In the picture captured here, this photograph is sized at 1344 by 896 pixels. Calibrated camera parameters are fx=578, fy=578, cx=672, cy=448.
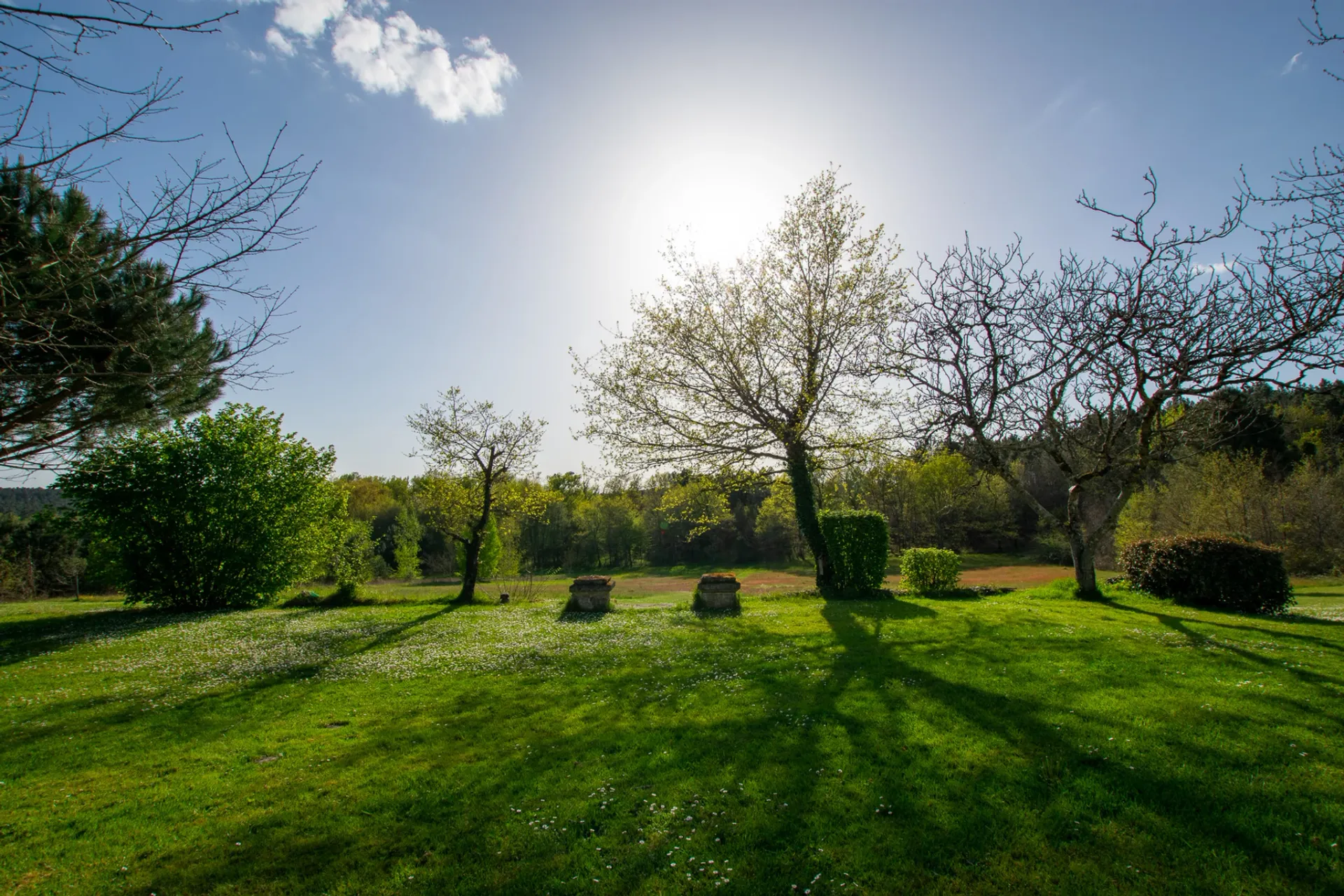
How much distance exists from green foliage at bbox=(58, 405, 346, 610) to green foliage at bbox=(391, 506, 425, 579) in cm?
2825

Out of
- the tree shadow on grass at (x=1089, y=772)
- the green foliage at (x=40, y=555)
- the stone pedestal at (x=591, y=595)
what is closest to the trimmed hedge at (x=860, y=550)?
the stone pedestal at (x=591, y=595)

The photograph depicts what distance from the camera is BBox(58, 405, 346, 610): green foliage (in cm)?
1830

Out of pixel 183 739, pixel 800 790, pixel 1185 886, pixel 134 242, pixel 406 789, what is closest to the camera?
pixel 1185 886

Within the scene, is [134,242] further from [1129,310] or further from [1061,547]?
[1061,547]

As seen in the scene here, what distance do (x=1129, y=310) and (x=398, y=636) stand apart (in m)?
18.6

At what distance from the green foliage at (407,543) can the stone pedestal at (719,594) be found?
38.6 m

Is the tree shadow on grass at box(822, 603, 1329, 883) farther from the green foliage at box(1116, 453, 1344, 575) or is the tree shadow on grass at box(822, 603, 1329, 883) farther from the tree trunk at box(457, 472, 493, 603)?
the green foliage at box(1116, 453, 1344, 575)

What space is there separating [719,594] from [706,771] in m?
11.9

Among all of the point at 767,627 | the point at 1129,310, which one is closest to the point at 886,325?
the point at 1129,310

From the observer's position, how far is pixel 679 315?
64.7 ft

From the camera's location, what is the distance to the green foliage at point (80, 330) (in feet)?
13.0

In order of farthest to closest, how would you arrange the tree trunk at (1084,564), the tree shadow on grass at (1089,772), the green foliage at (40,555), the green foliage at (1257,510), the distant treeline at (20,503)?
the distant treeline at (20,503) → the green foliage at (40,555) → the green foliage at (1257,510) → the tree trunk at (1084,564) → the tree shadow on grass at (1089,772)

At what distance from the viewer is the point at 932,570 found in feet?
64.5

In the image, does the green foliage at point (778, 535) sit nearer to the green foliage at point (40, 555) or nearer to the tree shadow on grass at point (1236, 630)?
the tree shadow on grass at point (1236, 630)
